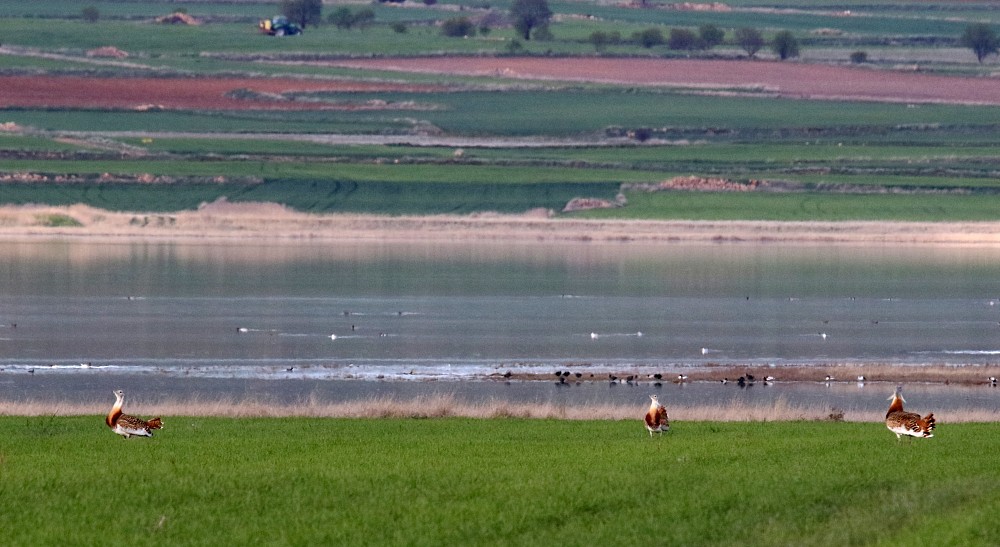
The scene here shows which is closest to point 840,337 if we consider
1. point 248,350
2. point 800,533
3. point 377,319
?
point 377,319

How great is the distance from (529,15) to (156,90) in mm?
38089

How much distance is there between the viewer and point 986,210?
82.7 metres

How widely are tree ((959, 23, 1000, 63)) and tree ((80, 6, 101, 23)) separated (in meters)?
70.6

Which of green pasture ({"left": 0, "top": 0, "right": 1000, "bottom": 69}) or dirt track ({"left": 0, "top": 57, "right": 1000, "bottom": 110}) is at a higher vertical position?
green pasture ({"left": 0, "top": 0, "right": 1000, "bottom": 69})

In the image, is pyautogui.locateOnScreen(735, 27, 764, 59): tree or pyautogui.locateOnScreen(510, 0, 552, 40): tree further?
pyautogui.locateOnScreen(510, 0, 552, 40): tree

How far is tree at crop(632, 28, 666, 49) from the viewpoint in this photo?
12950cm

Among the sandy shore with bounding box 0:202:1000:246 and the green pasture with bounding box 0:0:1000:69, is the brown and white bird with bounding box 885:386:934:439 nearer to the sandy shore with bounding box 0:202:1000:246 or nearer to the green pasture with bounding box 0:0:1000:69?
the sandy shore with bounding box 0:202:1000:246

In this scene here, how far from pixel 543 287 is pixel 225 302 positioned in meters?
12.2

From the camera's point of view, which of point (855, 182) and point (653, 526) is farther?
point (855, 182)

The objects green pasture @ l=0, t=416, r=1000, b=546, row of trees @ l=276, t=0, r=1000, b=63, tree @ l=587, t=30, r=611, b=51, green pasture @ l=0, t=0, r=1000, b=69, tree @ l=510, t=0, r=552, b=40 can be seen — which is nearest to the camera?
green pasture @ l=0, t=416, r=1000, b=546

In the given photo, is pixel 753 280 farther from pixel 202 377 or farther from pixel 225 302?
pixel 202 377

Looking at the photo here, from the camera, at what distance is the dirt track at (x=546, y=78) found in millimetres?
107438

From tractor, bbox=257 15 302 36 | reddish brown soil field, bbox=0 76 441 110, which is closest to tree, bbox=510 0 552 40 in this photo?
tractor, bbox=257 15 302 36

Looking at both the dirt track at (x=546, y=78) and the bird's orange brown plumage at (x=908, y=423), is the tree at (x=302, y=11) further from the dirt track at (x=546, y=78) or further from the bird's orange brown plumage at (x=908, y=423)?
the bird's orange brown plumage at (x=908, y=423)
